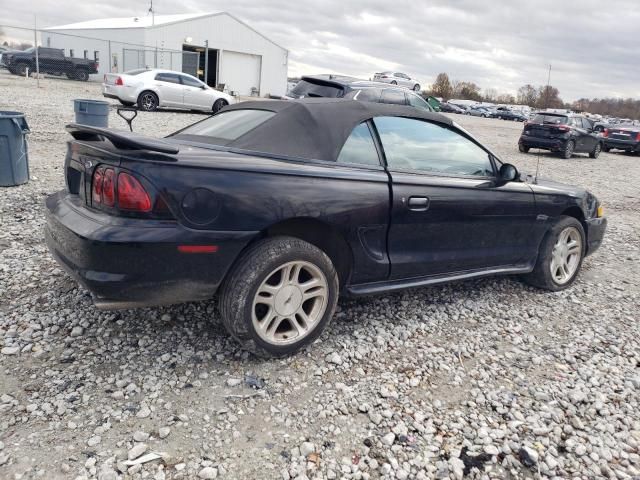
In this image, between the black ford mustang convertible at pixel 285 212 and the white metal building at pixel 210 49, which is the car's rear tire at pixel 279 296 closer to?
the black ford mustang convertible at pixel 285 212

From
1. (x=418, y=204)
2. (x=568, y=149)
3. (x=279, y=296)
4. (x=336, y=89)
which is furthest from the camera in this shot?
(x=568, y=149)

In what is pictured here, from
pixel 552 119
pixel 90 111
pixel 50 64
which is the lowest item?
pixel 90 111

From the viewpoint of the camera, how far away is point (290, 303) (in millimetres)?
3021

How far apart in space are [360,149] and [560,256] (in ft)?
7.85

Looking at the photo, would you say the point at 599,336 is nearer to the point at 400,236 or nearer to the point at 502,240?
the point at 502,240

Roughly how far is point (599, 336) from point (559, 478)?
1786 mm

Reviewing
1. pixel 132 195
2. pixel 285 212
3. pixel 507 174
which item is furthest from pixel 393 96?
pixel 132 195

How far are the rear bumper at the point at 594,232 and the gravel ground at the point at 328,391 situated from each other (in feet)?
2.45

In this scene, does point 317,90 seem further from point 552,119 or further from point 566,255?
point 552,119

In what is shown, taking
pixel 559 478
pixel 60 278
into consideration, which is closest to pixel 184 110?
pixel 60 278

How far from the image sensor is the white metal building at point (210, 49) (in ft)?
106

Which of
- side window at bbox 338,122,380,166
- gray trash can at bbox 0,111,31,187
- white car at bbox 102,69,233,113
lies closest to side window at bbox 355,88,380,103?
gray trash can at bbox 0,111,31,187

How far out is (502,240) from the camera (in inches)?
160

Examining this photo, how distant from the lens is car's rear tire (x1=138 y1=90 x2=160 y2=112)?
1733 cm
